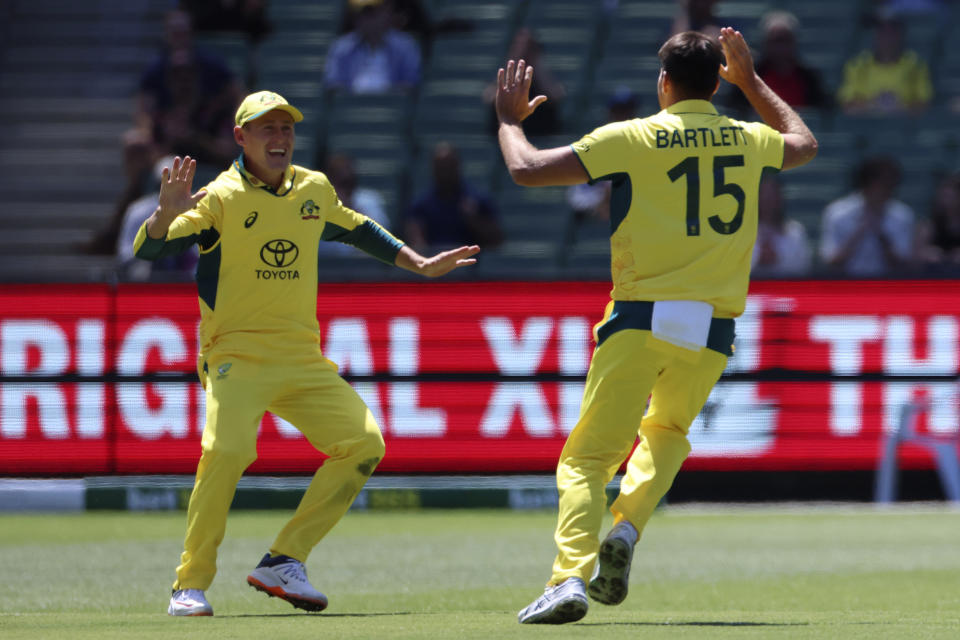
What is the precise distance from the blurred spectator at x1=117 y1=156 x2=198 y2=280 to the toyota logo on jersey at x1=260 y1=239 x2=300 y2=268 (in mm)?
5712

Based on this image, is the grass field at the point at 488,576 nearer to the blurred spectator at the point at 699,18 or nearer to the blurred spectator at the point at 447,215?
the blurred spectator at the point at 447,215

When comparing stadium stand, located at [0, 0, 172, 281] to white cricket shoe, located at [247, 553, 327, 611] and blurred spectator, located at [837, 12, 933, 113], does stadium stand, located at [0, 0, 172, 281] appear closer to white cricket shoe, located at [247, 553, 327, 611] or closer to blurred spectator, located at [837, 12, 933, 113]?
blurred spectator, located at [837, 12, 933, 113]

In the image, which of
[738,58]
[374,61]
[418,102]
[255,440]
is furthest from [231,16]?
[738,58]

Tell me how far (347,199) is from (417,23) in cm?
414

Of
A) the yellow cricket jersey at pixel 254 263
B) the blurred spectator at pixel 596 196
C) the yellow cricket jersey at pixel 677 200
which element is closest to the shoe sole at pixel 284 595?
the yellow cricket jersey at pixel 254 263

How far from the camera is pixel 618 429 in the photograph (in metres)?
6.47

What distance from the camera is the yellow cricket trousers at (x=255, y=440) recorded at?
7.04 metres

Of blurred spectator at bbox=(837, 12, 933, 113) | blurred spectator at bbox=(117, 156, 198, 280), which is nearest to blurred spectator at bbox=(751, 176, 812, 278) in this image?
blurred spectator at bbox=(837, 12, 933, 113)

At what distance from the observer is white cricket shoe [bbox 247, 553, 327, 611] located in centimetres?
711

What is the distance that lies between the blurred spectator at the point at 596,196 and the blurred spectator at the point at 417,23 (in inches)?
113

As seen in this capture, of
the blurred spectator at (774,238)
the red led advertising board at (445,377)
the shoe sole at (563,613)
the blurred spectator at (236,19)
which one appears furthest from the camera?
the blurred spectator at (236,19)

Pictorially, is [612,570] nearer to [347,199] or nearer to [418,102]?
[347,199]

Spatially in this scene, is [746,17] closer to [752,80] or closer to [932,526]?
[932,526]

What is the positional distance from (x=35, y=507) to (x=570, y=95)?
7.27 meters
